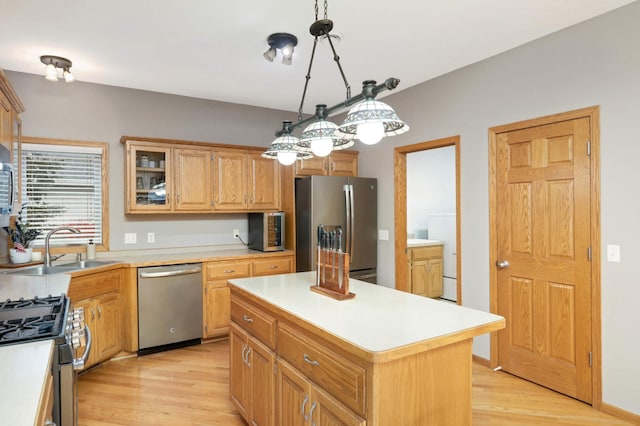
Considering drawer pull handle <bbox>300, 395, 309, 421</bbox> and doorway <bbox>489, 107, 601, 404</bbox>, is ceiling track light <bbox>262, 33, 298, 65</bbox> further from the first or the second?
drawer pull handle <bbox>300, 395, 309, 421</bbox>

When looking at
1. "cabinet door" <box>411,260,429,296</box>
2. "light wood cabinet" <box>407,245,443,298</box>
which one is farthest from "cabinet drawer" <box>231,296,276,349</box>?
"cabinet door" <box>411,260,429,296</box>

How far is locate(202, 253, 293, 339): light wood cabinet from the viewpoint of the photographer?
3803 mm

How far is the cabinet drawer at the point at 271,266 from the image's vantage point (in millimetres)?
4082

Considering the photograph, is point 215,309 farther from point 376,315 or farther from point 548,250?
point 548,250

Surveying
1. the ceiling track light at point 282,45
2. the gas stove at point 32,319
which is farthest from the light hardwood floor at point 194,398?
the ceiling track light at point 282,45

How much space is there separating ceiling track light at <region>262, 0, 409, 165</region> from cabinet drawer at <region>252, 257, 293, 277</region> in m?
2.06

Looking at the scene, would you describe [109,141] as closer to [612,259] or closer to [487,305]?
[487,305]

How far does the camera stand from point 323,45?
116 inches

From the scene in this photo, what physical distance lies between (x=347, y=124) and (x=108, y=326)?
2.94 meters

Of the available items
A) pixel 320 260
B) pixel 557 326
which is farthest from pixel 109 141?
pixel 557 326

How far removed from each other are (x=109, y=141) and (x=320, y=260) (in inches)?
113

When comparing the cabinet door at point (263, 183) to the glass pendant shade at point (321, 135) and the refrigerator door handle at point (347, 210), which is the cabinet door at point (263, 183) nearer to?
the refrigerator door handle at point (347, 210)

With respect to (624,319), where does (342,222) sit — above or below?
above

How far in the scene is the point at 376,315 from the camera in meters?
1.73
